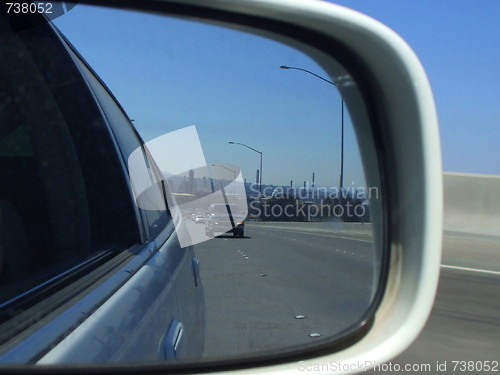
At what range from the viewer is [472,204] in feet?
68.0

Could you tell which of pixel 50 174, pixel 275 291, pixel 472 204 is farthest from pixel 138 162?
pixel 472 204

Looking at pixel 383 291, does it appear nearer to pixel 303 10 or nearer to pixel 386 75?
pixel 386 75

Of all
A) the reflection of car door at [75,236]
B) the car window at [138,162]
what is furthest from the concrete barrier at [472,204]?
the reflection of car door at [75,236]

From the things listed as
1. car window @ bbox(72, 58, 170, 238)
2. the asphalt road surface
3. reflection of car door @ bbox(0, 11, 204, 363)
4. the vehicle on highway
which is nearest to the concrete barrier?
the asphalt road surface

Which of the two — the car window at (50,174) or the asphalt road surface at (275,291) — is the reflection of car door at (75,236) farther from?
the asphalt road surface at (275,291)

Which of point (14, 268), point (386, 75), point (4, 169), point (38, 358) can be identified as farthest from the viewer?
point (386, 75)

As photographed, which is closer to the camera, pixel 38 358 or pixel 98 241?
pixel 38 358

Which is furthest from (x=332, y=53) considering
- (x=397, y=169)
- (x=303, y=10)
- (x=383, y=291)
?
(x=383, y=291)

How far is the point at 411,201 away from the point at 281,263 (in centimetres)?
117

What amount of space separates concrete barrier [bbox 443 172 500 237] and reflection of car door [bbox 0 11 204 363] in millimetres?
18787

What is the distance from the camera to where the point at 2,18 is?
7.78 feet

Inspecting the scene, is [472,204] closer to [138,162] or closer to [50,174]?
[138,162]

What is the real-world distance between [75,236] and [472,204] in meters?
19.7

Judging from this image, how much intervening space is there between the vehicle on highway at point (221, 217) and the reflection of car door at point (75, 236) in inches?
6.8
